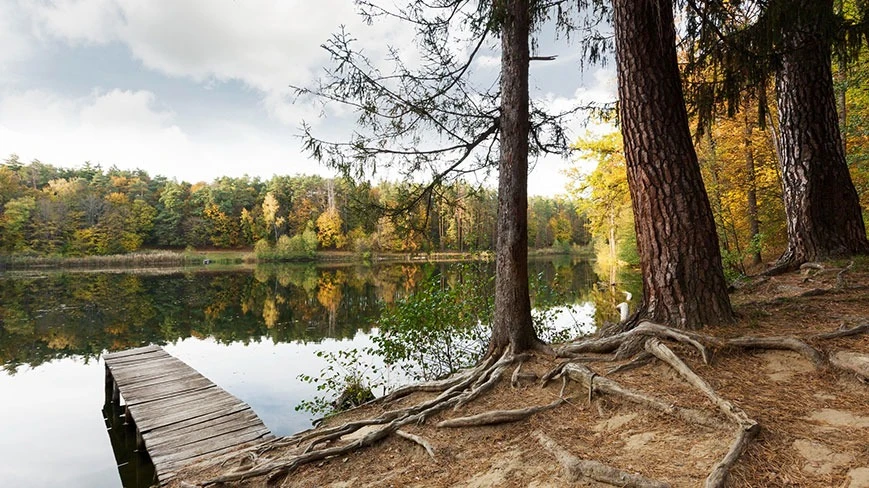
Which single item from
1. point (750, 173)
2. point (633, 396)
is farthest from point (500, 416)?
point (750, 173)

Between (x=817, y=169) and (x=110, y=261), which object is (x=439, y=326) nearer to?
(x=817, y=169)

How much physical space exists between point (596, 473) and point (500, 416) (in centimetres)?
104

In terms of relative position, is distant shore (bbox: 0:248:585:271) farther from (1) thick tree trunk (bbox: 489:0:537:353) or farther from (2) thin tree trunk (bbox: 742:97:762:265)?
(1) thick tree trunk (bbox: 489:0:537:353)

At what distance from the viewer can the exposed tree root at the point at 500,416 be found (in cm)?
291

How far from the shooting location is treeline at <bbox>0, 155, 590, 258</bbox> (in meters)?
44.0

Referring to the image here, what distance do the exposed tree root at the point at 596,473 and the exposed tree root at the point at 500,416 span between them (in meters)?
0.55

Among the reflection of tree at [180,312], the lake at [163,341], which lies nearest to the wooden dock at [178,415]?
the lake at [163,341]

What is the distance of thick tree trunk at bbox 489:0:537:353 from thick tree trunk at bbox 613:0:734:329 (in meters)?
0.95

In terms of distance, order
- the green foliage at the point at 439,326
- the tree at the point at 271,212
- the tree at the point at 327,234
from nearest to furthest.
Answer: the green foliage at the point at 439,326
the tree at the point at 327,234
the tree at the point at 271,212

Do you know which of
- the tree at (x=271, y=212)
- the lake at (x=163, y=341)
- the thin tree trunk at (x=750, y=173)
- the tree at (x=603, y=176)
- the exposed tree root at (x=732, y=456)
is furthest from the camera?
the tree at (x=271, y=212)

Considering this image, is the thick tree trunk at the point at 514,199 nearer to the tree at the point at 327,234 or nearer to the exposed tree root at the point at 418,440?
the exposed tree root at the point at 418,440

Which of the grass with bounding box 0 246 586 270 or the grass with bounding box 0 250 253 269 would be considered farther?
the grass with bounding box 0 246 586 270

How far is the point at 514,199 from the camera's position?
412cm

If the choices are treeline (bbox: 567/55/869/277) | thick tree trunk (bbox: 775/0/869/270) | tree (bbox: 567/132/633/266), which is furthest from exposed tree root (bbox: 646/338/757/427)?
tree (bbox: 567/132/633/266)
